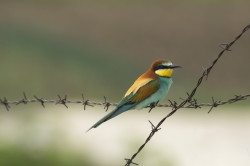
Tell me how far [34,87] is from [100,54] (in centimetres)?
510


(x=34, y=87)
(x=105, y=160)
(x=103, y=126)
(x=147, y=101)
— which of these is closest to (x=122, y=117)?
(x=103, y=126)

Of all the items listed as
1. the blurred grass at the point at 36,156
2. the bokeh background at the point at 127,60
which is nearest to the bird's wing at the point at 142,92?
the blurred grass at the point at 36,156

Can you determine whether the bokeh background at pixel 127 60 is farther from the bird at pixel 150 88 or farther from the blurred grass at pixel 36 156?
the bird at pixel 150 88

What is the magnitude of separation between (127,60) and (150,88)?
69.8 feet

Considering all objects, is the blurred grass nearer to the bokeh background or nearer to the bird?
the bokeh background

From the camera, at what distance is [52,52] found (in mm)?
27375

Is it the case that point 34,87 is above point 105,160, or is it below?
above

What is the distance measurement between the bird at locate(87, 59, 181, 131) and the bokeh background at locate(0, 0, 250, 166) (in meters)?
6.12

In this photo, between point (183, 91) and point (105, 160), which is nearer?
point (105, 160)

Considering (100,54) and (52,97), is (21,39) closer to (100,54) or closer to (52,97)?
(100,54)

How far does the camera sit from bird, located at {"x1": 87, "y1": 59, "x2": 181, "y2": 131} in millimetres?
7324

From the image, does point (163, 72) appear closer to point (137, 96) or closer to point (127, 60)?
point (137, 96)

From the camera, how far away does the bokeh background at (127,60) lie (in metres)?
19.4

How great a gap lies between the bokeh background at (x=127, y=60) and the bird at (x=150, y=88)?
6121mm
